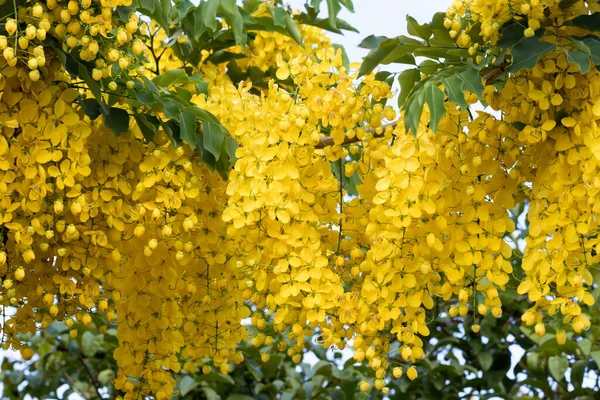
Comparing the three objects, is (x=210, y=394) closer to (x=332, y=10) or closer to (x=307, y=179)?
(x=307, y=179)

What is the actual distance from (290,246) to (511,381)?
1646 millimetres

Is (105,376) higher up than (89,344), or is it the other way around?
(89,344)

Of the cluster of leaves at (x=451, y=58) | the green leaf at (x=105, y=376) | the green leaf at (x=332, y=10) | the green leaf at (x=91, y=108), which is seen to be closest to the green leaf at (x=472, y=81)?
the cluster of leaves at (x=451, y=58)

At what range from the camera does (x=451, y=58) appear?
220 centimetres

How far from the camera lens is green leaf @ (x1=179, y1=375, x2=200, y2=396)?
323 cm

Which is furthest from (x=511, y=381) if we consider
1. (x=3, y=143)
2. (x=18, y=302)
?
(x=3, y=143)

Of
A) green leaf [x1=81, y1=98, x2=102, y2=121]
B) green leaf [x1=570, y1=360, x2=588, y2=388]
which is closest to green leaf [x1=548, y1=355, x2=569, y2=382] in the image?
green leaf [x1=570, y1=360, x2=588, y2=388]

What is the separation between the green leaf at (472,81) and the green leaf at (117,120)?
0.79m

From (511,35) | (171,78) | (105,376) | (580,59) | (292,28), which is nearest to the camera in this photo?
(580,59)

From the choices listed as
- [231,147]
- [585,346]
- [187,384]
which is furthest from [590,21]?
[187,384]

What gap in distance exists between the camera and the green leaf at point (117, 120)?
7.26 ft

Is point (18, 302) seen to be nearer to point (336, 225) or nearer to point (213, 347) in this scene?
point (213, 347)

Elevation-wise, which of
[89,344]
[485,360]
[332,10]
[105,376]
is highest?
[332,10]

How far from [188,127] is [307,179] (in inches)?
12.0
